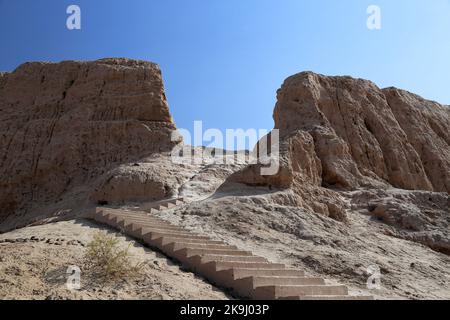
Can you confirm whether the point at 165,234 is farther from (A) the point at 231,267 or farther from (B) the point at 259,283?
(B) the point at 259,283

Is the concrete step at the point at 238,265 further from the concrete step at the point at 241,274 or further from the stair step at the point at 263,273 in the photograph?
the stair step at the point at 263,273

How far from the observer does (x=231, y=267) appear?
7367 millimetres

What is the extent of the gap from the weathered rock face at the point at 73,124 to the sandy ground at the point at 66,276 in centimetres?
1031

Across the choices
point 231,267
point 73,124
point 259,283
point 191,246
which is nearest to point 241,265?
point 231,267

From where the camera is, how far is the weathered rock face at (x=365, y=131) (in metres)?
15.9

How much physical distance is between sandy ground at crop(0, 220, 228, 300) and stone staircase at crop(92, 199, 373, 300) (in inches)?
9.2

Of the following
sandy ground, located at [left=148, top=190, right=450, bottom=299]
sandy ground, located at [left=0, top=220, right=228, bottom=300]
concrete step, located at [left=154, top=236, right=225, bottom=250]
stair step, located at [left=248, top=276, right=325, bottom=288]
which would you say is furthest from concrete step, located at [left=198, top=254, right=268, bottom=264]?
stair step, located at [left=248, top=276, right=325, bottom=288]

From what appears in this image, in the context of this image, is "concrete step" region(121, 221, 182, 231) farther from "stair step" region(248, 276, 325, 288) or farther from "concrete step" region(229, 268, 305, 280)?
"stair step" region(248, 276, 325, 288)

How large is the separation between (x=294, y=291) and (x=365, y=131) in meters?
13.0

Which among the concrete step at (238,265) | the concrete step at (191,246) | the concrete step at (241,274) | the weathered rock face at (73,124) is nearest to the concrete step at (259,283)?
the concrete step at (241,274)

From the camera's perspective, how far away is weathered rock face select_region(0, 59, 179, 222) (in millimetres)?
18625

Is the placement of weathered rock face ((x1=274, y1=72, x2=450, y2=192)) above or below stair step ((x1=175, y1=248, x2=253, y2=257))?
above

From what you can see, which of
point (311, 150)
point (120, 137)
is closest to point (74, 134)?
point (120, 137)

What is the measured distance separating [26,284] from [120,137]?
13409mm
